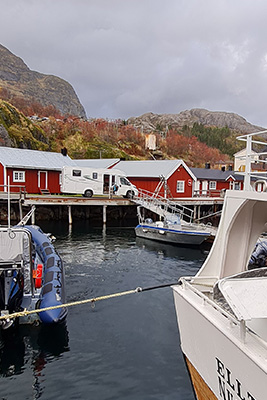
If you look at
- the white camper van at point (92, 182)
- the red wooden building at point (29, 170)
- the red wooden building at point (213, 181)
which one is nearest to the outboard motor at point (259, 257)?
the white camper van at point (92, 182)

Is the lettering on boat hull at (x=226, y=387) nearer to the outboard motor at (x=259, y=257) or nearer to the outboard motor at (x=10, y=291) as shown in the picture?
the outboard motor at (x=10, y=291)

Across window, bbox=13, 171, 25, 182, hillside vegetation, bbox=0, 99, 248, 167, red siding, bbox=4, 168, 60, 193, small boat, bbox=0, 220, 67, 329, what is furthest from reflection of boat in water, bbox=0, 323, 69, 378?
hillside vegetation, bbox=0, 99, 248, 167

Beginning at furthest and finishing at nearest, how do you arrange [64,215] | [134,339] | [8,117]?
[8,117] < [64,215] < [134,339]

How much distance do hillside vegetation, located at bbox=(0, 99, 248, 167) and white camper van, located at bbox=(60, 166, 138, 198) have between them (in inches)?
682

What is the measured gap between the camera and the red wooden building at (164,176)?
1359 inches

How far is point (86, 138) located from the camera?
6556cm

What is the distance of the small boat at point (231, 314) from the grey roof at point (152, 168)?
89.9 feet

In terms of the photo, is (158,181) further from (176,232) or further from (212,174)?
(212,174)

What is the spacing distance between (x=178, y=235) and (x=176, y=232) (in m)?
0.25

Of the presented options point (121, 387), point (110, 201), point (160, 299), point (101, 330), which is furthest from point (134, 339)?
point (110, 201)

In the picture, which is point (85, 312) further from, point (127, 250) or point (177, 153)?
point (177, 153)

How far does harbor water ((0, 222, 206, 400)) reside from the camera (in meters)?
6.78

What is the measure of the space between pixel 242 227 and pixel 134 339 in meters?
4.70

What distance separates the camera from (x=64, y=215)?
3195cm
